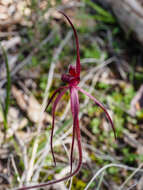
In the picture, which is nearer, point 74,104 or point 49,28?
point 74,104

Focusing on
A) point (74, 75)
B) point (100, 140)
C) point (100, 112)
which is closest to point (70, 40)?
point (100, 112)

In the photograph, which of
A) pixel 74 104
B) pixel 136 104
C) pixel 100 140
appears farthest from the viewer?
pixel 136 104

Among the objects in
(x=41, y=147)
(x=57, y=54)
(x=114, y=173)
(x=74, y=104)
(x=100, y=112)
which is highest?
(x=74, y=104)

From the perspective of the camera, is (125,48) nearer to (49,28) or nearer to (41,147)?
(49,28)

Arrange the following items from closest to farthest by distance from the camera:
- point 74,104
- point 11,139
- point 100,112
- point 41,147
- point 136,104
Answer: point 74,104, point 41,147, point 11,139, point 100,112, point 136,104

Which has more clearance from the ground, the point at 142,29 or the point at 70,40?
the point at 142,29

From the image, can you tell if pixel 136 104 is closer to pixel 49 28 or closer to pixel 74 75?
pixel 49 28
